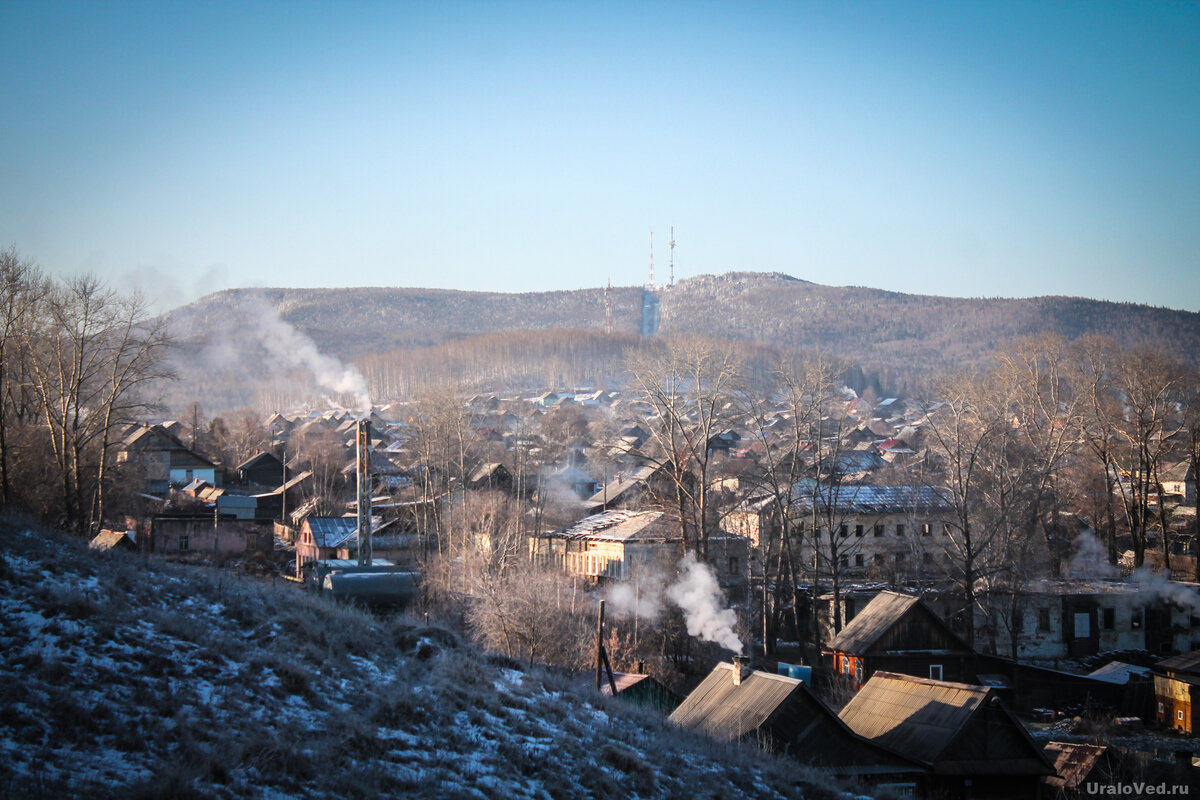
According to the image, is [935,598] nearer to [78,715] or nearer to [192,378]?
[78,715]

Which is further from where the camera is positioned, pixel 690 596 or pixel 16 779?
pixel 690 596

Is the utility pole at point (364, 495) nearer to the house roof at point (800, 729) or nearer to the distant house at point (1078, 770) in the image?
the house roof at point (800, 729)

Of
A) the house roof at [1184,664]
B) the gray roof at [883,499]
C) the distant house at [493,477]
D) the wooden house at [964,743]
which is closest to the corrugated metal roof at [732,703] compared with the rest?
the wooden house at [964,743]

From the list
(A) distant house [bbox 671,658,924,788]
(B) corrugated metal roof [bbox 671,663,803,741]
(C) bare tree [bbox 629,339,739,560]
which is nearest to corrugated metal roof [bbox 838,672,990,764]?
(A) distant house [bbox 671,658,924,788]

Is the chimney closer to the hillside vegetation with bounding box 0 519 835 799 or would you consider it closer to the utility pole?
the hillside vegetation with bounding box 0 519 835 799

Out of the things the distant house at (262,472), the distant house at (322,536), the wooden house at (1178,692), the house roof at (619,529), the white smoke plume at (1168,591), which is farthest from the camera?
the distant house at (262,472)

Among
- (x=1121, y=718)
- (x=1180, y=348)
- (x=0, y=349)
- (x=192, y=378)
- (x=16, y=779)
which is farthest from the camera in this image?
(x=192, y=378)

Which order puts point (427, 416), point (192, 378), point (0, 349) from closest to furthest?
point (0, 349), point (427, 416), point (192, 378)

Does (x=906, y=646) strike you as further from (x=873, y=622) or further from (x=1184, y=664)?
(x=1184, y=664)

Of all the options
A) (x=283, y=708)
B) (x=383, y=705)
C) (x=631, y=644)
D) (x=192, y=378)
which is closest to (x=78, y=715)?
(x=283, y=708)
